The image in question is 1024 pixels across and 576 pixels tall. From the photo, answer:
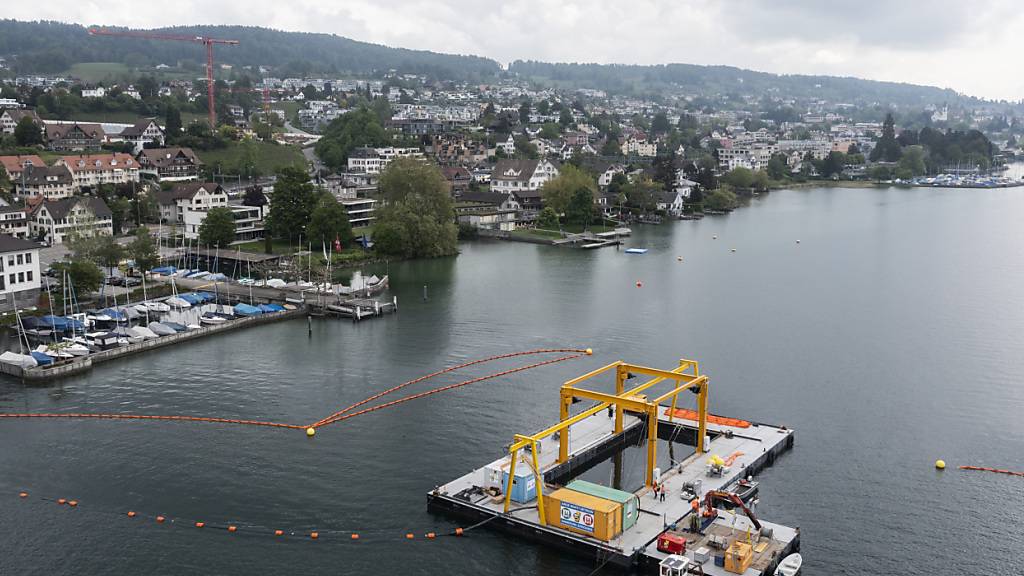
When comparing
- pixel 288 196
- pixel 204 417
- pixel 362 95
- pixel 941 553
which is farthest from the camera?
pixel 362 95

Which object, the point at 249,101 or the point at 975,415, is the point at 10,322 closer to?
the point at 975,415

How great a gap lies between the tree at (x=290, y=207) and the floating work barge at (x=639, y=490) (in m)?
25.7

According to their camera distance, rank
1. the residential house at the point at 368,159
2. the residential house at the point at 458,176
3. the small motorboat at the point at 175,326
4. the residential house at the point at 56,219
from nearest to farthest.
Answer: the small motorboat at the point at 175,326 → the residential house at the point at 56,219 → the residential house at the point at 458,176 → the residential house at the point at 368,159

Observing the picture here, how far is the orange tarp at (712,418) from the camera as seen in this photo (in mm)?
20094

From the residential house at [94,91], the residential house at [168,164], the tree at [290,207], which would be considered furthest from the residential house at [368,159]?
the residential house at [94,91]

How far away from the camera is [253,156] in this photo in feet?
202

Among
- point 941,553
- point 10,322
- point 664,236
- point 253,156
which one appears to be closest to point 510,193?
point 664,236

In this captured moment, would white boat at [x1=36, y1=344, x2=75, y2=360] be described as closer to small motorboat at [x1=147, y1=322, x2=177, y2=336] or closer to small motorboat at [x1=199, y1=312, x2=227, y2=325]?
small motorboat at [x1=147, y1=322, x2=177, y2=336]

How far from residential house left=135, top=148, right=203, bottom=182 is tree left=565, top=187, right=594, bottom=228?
78.0ft

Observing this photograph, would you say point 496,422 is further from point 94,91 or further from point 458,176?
point 94,91

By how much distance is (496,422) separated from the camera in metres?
20.6

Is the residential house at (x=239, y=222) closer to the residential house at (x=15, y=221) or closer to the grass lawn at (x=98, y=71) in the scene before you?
the residential house at (x=15, y=221)

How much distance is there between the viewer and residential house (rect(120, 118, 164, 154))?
203 ft

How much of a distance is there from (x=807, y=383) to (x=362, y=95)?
351 ft
